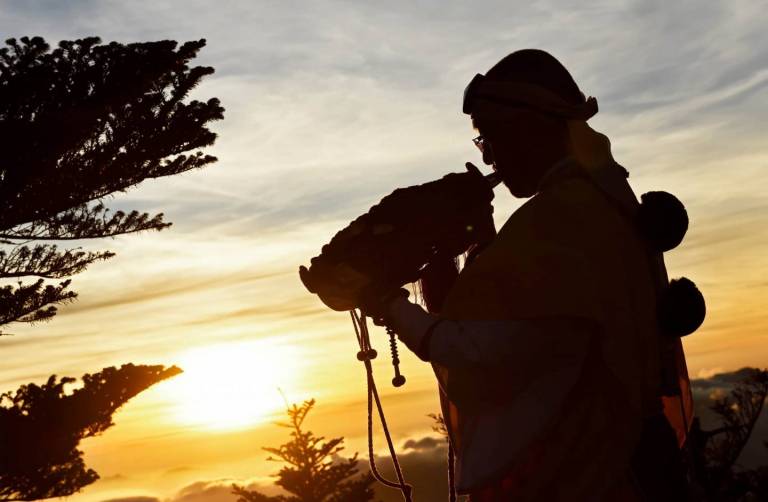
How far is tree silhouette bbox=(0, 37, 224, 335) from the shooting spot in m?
18.2

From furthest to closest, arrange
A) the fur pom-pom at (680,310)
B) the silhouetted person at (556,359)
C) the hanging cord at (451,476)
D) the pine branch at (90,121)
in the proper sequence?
the pine branch at (90,121)
the hanging cord at (451,476)
the fur pom-pom at (680,310)
the silhouetted person at (556,359)

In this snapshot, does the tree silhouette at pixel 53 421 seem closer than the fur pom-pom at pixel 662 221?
No

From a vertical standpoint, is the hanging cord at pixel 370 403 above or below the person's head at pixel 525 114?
below

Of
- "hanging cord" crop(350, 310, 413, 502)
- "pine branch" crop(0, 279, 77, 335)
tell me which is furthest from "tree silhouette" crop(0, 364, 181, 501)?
"hanging cord" crop(350, 310, 413, 502)

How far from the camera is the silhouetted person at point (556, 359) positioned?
117 inches

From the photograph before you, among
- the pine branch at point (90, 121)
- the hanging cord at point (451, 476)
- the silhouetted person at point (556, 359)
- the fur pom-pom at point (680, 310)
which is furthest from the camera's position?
the pine branch at point (90, 121)

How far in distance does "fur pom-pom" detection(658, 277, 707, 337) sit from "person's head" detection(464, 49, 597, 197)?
60cm

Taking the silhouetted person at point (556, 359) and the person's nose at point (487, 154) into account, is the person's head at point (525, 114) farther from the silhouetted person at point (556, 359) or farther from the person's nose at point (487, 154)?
the silhouetted person at point (556, 359)

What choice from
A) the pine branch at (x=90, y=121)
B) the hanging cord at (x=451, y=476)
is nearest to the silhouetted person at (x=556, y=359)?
the hanging cord at (x=451, y=476)

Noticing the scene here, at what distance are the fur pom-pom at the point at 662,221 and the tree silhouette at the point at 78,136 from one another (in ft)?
53.6

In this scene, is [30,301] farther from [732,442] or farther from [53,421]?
[732,442]

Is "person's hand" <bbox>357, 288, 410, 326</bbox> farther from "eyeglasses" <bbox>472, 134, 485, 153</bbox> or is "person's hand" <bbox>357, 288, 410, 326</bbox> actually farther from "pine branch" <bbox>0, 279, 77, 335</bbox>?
"pine branch" <bbox>0, 279, 77, 335</bbox>

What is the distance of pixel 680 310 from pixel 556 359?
564 millimetres

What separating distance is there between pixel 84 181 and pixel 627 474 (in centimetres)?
1810
